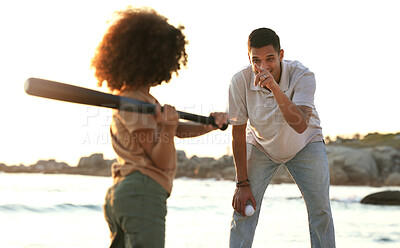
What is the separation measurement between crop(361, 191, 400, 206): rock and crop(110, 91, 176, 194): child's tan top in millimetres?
10574

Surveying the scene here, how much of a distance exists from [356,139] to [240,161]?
36984 mm

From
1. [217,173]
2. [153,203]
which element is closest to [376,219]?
[153,203]

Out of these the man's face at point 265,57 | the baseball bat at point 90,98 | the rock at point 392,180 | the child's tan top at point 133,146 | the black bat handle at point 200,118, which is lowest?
the rock at point 392,180

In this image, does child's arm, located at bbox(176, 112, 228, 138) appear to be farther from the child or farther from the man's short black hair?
the man's short black hair

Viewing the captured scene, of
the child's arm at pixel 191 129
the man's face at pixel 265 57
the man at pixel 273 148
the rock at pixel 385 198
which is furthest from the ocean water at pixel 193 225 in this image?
the child's arm at pixel 191 129

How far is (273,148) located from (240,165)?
0.27 metres

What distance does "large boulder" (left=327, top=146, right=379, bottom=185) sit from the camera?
22.9 meters

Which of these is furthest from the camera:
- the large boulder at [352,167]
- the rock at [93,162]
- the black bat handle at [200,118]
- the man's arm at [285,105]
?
the rock at [93,162]

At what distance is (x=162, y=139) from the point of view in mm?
2102

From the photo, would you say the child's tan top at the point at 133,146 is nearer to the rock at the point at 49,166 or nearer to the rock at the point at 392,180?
the rock at the point at 392,180

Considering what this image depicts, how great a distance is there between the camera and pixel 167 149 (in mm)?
2119

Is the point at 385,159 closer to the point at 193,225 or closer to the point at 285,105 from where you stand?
the point at 193,225

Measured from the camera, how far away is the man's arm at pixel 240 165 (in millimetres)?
3660

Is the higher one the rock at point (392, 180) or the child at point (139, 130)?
the child at point (139, 130)
